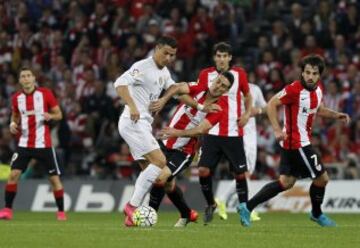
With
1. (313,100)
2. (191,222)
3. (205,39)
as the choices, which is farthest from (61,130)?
(313,100)

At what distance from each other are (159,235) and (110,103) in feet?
44.0

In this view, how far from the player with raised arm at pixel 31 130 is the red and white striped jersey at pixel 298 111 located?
4.54 meters

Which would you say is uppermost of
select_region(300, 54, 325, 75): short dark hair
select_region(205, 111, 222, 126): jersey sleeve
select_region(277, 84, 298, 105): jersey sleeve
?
select_region(300, 54, 325, 75): short dark hair

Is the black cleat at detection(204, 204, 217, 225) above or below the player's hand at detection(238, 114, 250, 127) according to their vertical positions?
below

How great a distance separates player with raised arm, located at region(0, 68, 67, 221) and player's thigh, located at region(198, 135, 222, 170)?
3064 mm

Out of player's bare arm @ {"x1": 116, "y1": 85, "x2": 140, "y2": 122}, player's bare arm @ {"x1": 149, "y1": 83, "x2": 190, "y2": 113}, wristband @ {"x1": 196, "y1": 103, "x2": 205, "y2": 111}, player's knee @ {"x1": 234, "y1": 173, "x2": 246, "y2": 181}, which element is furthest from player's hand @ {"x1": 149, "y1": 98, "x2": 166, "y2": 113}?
player's knee @ {"x1": 234, "y1": 173, "x2": 246, "y2": 181}

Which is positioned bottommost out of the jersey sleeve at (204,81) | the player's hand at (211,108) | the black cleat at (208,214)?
the black cleat at (208,214)

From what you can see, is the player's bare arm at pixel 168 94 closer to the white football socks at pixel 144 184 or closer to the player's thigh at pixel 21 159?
the white football socks at pixel 144 184

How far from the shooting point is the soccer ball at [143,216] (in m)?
A: 14.5

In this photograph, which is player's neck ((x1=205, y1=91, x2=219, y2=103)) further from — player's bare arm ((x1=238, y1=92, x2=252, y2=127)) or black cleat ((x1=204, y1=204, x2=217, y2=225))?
black cleat ((x1=204, y1=204, x2=217, y2=225))

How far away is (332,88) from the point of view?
2377 centimetres

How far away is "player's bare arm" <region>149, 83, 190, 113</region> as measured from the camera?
14812 millimetres

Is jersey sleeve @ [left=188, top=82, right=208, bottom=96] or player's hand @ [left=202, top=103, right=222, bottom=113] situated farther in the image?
jersey sleeve @ [left=188, top=82, right=208, bottom=96]

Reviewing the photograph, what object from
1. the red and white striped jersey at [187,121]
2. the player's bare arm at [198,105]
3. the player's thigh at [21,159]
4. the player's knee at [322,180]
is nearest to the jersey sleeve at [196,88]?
the red and white striped jersey at [187,121]
